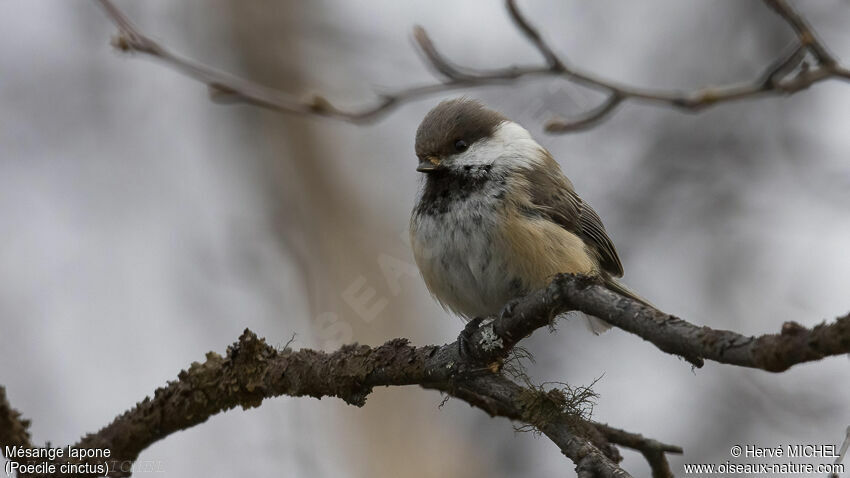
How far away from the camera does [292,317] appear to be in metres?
6.97

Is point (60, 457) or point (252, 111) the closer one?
point (60, 457)

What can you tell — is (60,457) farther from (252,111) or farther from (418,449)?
(252,111)

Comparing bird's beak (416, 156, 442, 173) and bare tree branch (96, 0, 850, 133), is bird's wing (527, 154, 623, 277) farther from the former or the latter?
bare tree branch (96, 0, 850, 133)

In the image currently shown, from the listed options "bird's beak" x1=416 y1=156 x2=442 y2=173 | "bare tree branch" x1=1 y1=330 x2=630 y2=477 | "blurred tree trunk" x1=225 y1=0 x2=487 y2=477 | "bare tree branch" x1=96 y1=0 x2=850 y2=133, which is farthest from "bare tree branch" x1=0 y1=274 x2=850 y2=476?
"blurred tree trunk" x1=225 y1=0 x2=487 y2=477

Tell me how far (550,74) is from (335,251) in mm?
4856

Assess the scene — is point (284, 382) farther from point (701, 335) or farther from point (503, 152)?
point (503, 152)

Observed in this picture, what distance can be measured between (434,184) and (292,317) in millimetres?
3094

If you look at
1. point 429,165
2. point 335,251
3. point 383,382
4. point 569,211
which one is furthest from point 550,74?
point 335,251

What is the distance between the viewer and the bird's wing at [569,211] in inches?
169

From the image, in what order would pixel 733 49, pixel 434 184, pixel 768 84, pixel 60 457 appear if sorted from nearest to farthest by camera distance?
pixel 768 84 < pixel 60 457 < pixel 434 184 < pixel 733 49

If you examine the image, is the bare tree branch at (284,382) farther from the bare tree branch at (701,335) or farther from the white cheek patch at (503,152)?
the white cheek patch at (503,152)

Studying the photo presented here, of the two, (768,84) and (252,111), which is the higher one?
(252,111)

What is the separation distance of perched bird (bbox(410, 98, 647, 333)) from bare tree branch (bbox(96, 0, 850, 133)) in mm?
1269

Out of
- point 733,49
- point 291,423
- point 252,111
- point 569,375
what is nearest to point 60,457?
point 291,423
